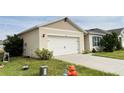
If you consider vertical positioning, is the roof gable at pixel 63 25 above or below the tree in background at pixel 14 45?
above

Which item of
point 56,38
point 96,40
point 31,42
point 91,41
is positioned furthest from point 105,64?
point 96,40

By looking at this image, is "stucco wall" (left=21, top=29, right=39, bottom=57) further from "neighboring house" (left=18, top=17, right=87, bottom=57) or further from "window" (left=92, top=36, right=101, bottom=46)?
"window" (left=92, top=36, right=101, bottom=46)

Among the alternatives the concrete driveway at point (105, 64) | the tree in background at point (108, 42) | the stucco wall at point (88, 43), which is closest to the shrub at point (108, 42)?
the tree in background at point (108, 42)

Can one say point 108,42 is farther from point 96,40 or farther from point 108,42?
point 96,40

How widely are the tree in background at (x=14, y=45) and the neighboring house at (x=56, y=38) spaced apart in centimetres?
76

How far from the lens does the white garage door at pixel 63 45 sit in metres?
16.9

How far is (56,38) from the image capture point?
1734 centimetres

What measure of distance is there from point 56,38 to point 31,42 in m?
2.73

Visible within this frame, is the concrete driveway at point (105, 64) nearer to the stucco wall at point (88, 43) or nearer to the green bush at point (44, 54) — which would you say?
the green bush at point (44, 54)
